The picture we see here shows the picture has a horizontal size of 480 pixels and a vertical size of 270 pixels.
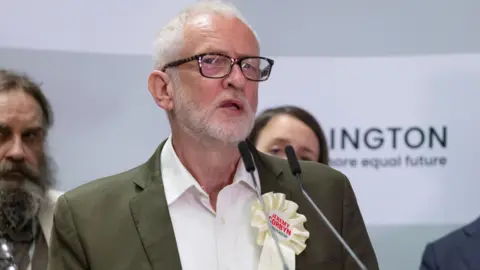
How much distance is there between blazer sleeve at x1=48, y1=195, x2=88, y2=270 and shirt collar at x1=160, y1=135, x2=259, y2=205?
227mm

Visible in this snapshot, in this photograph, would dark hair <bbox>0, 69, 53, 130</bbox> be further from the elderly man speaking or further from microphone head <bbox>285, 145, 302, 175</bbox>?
microphone head <bbox>285, 145, 302, 175</bbox>

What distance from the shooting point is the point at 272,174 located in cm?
175

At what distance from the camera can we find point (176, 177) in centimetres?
173

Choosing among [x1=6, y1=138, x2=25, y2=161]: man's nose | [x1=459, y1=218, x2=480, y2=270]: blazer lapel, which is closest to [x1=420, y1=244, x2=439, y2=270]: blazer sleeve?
[x1=459, y1=218, x2=480, y2=270]: blazer lapel

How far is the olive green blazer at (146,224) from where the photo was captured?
158 centimetres

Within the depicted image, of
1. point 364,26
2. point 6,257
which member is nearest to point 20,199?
point 6,257

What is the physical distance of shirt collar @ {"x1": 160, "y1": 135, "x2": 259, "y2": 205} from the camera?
66.7 inches

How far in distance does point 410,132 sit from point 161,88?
140cm

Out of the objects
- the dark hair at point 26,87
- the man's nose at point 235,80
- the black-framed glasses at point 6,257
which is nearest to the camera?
the man's nose at point 235,80

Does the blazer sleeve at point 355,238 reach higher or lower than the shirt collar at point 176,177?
lower

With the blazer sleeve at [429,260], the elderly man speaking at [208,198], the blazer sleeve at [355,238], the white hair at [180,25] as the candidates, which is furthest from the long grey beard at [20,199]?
the blazer sleeve at [429,260]

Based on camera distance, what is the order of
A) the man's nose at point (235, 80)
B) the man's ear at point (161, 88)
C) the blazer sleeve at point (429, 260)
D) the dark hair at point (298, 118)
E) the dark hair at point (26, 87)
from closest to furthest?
1. the man's nose at point (235, 80)
2. the man's ear at point (161, 88)
3. the blazer sleeve at point (429, 260)
4. the dark hair at point (26, 87)
5. the dark hair at point (298, 118)

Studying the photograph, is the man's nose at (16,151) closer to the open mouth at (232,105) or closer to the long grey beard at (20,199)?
the long grey beard at (20,199)

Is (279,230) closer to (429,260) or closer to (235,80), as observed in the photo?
(235,80)
